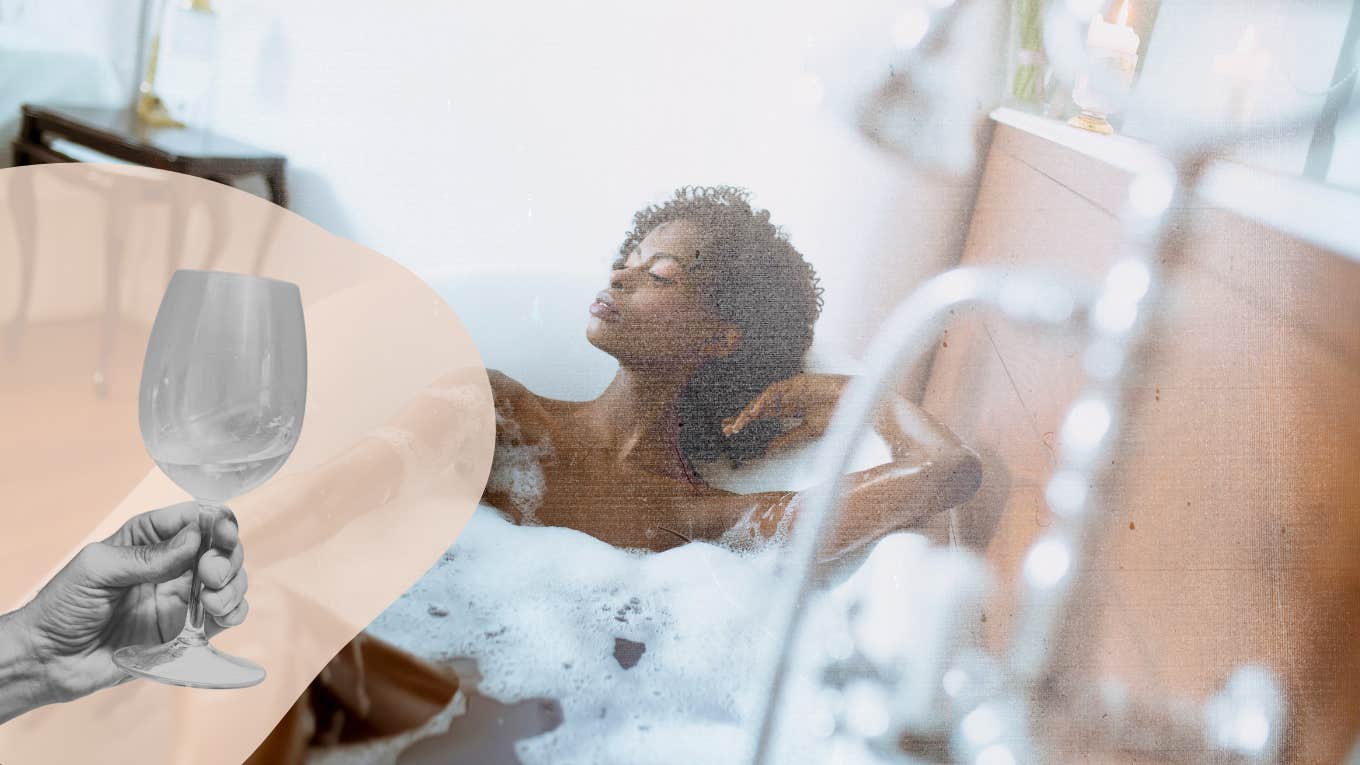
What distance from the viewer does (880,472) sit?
913 millimetres

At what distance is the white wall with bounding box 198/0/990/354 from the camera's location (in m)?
0.85

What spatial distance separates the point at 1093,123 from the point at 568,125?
18.7 inches

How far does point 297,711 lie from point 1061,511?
72cm

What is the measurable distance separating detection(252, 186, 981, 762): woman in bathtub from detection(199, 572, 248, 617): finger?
4.1 inches

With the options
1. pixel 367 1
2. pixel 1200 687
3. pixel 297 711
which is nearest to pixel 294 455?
pixel 297 711

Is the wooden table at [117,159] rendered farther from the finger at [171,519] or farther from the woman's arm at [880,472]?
the woman's arm at [880,472]

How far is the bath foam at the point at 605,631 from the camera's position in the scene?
2.93ft

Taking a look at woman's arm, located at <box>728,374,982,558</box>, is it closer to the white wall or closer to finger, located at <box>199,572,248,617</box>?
the white wall

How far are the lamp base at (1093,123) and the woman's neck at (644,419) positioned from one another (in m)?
0.42

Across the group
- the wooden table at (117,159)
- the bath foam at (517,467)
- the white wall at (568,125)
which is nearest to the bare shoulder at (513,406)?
the bath foam at (517,467)

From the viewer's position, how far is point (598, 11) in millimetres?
868

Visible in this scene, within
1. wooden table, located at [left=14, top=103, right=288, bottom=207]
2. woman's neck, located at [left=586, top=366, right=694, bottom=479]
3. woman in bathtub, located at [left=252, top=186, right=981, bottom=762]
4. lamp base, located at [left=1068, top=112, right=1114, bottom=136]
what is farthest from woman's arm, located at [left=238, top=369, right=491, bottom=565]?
lamp base, located at [left=1068, top=112, right=1114, bottom=136]

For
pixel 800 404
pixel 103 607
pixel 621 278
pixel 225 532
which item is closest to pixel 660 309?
pixel 621 278

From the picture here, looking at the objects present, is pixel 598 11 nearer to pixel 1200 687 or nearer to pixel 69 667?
pixel 69 667
